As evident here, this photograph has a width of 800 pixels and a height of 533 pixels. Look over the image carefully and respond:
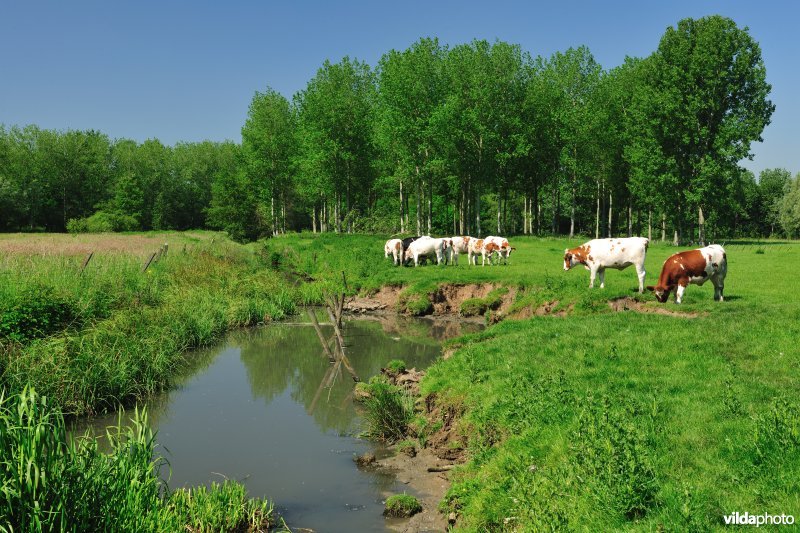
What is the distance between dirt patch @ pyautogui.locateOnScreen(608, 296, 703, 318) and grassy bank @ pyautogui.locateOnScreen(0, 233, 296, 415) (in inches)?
611

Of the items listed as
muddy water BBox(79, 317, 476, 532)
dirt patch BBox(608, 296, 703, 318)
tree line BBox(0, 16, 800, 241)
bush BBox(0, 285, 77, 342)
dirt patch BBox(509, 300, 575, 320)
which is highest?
tree line BBox(0, 16, 800, 241)

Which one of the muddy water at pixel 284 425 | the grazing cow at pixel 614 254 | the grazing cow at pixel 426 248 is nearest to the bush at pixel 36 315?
Answer: the muddy water at pixel 284 425

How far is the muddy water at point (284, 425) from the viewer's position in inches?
438

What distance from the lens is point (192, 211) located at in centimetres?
11525

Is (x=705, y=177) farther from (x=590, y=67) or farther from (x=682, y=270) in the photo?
(x=682, y=270)

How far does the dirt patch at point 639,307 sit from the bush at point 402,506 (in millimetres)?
11936

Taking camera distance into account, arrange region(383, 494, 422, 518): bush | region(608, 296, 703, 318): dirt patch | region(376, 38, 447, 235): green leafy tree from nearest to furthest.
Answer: region(383, 494, 422, 518): bush < region(608, 296, 703, 318): dirt patch < region(376, 38, 447, 235): green leafy tree

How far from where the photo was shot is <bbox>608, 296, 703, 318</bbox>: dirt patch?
18.9 m

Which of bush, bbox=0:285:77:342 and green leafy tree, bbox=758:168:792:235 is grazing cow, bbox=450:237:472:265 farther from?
green leafy tree, bbox=758:168:792:235

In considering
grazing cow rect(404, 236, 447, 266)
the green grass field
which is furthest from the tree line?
the green grass field

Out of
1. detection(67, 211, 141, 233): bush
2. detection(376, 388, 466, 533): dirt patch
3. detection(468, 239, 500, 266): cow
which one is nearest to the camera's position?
detection(376, 388, 466, 533): dirt patch

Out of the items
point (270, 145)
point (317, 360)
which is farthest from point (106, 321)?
Answer: point (270, 145)

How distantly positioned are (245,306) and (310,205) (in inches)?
2898

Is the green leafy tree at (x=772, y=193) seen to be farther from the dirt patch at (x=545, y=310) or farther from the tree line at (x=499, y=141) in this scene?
the dirt patch at (x=545, y=310)
